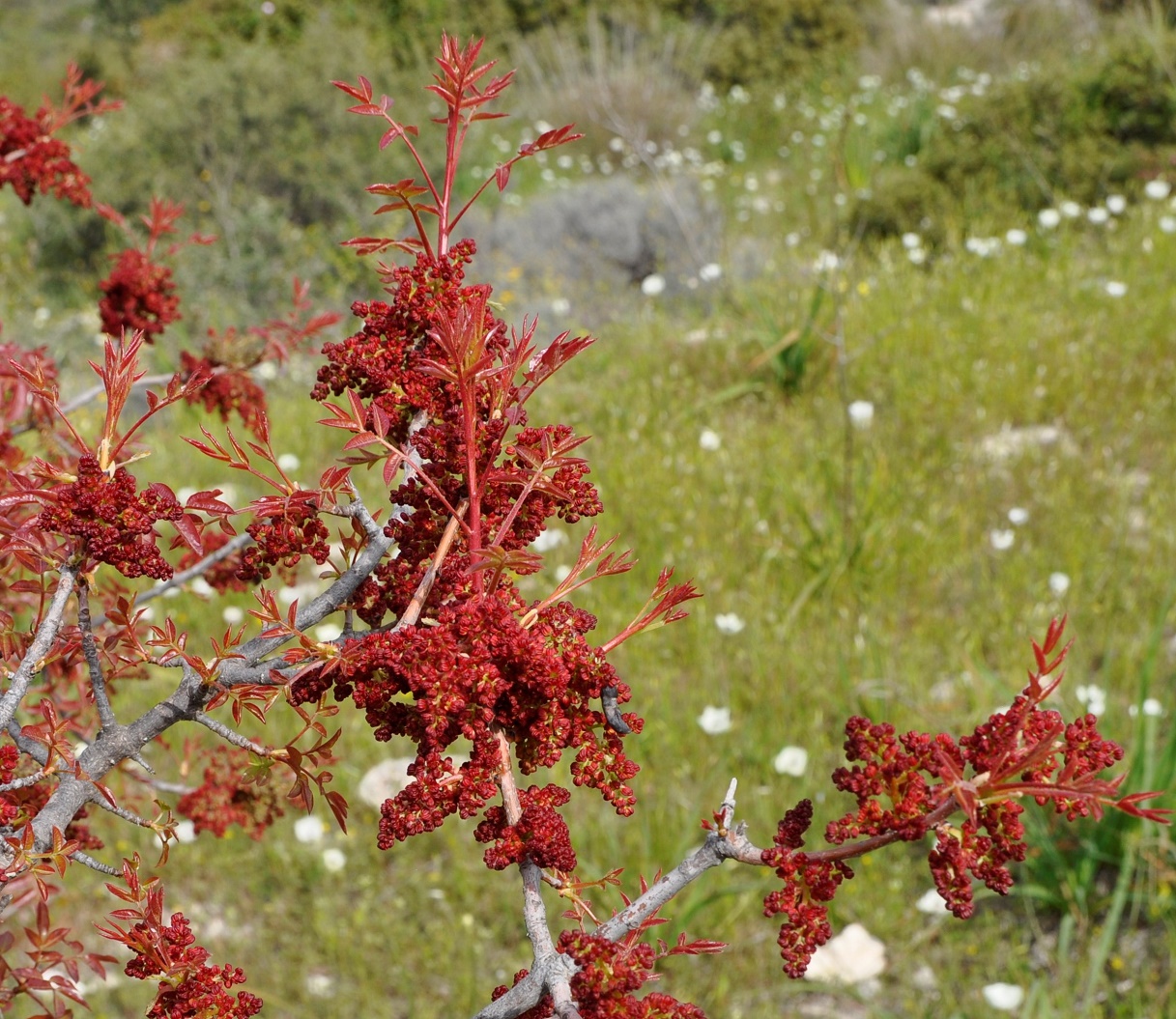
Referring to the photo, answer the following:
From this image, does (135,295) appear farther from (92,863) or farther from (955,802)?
(955,802)

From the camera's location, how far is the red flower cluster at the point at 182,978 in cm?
74

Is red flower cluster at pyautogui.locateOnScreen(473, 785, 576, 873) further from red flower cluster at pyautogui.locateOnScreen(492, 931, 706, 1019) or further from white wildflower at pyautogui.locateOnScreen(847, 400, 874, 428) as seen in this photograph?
white wildflower at pyautogui.locateOnScreen(847, 400, 874, 428)

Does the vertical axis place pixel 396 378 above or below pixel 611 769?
above

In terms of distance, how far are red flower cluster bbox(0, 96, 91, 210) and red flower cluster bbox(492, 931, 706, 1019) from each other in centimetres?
142

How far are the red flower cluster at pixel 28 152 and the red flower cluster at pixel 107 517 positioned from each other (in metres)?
1.06

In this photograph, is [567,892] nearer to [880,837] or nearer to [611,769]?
[611,769]

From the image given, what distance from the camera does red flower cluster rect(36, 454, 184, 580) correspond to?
72 centimetres

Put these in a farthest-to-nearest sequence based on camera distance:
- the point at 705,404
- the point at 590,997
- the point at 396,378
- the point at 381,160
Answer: the point at 381,160 → the point at 705,404 → the point at 396,378 → the point at 590,997

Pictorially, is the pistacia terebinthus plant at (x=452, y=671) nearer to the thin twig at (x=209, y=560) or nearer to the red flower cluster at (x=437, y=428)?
the red flower cluster at (x=437, y=428)

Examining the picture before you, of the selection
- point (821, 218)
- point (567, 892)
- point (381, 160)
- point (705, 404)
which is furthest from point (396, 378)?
point (381, 160)

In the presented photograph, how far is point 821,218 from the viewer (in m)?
7.68

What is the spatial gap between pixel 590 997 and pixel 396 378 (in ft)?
1.54

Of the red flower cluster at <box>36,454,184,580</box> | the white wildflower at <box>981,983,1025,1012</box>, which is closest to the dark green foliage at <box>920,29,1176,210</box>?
the white wildflower at <box>981,983,1025,1012</box>

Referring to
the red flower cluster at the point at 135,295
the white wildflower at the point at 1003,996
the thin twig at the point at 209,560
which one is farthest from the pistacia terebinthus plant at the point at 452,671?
the white wildflower at the point at 1003,996
